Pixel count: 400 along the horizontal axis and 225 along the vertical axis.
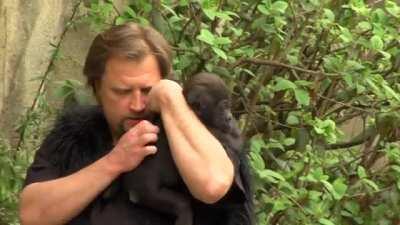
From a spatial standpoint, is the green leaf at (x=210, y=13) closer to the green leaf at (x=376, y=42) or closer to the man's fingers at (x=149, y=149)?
the green leaf at (x=376, y=42)

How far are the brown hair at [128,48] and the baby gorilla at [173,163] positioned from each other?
0.17 meters

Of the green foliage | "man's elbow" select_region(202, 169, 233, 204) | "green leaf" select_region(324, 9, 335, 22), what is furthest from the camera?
"green leaf" select_region(324, 9, 335, 22)

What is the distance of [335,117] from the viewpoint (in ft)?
15.9

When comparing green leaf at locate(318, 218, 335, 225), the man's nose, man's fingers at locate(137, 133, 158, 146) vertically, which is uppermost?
the man's nose

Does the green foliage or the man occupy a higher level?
the man

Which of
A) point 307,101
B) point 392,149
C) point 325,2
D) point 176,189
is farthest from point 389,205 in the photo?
point 176,189

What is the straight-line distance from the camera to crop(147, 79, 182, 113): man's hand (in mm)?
2832

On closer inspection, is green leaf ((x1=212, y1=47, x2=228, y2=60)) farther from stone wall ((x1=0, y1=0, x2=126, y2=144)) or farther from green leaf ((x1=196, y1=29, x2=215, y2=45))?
stone wall ((x1=0, y1=0, x2=126, y2=144))

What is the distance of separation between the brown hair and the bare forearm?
1.00ft

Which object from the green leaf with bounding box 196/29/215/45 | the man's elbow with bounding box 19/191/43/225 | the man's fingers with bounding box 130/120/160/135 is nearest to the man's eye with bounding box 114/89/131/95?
the man's fingers with bounding box 130/120/160/135

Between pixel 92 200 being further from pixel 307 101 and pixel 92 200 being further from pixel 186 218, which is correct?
pixel 307 101

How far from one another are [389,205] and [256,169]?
0.68 meters

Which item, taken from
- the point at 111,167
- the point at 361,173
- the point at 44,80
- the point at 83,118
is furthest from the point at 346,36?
the point at 111,167

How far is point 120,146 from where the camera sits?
284 cm
